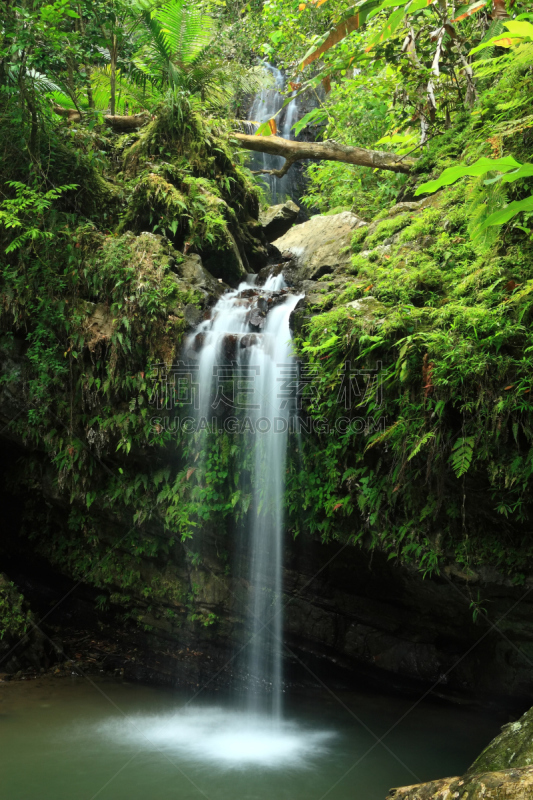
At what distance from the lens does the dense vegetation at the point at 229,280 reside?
4.18 metres

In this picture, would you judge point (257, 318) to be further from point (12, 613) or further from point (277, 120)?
point (277, 120)

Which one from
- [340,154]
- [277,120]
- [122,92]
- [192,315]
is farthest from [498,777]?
[277,120]

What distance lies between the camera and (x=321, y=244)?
8109 millimetres

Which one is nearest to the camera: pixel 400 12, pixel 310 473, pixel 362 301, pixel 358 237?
pixel 400 12

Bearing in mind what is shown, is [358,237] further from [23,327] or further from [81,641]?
[81,641]

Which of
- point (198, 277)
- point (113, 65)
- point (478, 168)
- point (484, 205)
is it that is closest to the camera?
point (478, 168)

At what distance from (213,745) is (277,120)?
49.5 feet

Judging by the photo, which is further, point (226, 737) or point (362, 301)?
point (226, 737)

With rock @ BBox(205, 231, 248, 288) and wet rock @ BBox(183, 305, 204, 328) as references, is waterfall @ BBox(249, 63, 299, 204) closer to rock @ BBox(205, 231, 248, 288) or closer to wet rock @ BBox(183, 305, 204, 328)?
rock @ BBox(205, 231, 248, 288)

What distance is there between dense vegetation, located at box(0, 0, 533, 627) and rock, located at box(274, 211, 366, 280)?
17.0 inches

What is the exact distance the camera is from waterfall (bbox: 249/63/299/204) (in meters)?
13.8

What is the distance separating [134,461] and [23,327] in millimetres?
2127

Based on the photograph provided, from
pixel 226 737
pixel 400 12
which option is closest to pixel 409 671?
pixel 226 737

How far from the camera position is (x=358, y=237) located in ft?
22.9
